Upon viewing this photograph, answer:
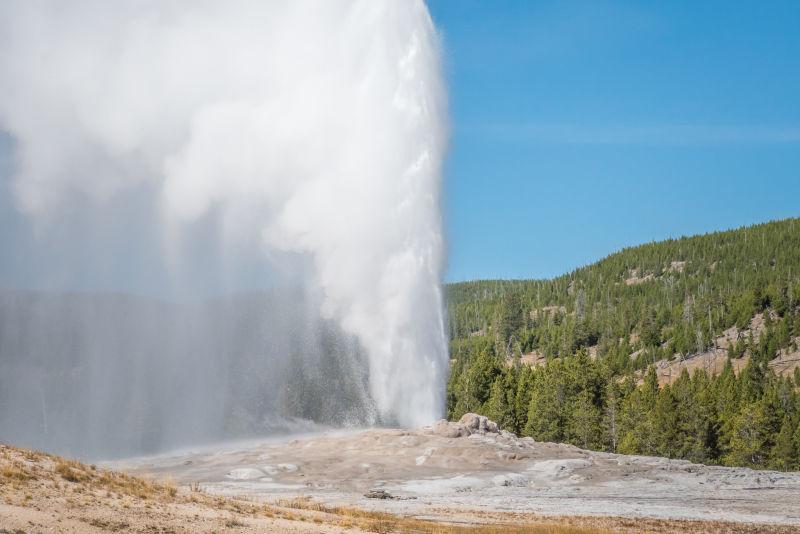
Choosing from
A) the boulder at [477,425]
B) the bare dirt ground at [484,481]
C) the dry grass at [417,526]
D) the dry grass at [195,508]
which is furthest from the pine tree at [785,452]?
A: the dry grass at [417,526]

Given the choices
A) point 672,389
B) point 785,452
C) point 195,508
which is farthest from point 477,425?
point 672,389

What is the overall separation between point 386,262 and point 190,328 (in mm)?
27353

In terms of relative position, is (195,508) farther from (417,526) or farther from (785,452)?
(785,452)

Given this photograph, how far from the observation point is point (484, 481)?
4094 centimetres

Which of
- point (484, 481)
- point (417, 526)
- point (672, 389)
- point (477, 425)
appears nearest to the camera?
point (417, 526)

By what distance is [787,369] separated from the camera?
119 metres

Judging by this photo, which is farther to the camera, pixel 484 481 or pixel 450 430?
pixel 450 430

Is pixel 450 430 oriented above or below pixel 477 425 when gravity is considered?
below

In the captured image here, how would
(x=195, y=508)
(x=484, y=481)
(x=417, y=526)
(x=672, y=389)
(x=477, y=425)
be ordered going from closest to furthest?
1. (x=195, y=508)
2. (x=417, y=526)
3. (x=484, y=481)
4. (x=477, y=425)
5. (x=672, y=389)

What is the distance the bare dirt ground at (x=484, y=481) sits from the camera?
103 feet

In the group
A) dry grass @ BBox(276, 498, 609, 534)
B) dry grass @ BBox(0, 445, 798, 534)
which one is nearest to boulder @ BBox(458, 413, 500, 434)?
dry grass @ BBox(0, 445, 798, 534)

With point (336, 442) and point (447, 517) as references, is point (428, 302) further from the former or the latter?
point (447, 517)

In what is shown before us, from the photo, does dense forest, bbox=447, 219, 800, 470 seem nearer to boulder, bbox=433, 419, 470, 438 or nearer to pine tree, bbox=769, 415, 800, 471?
pine tree, bbox=769, 415, 800, 471

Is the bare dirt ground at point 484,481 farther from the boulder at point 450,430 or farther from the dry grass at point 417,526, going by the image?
the dry grass at point 417,526
